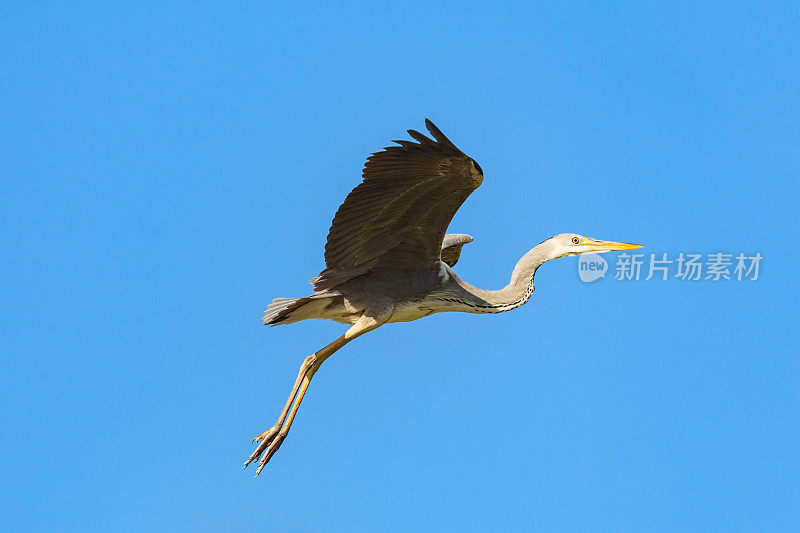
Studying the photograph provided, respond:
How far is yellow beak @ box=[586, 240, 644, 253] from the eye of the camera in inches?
375

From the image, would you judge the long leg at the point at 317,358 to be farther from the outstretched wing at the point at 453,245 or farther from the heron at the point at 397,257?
the outstretched wing at the point at 453,245

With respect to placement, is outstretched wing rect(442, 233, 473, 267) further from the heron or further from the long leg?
the long leg

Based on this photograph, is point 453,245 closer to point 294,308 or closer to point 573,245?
point 573,245

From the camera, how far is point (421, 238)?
8.48 metres

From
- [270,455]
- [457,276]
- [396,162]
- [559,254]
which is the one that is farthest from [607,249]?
[270,455]

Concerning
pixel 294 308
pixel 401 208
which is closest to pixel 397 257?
pixel 401 208

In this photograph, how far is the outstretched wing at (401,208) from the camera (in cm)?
755

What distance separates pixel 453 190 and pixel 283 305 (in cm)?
183

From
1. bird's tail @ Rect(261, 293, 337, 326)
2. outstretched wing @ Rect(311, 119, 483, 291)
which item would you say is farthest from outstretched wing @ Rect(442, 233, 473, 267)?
bird's tail @ Rect(261, 293, 337, 326)

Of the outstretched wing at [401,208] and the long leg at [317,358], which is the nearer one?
the outstretched wing at [401,208]

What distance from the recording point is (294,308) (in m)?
8.44

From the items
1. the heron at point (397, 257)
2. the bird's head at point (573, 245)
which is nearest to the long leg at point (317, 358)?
the heron at point (397, 257)

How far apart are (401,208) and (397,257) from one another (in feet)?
2.28

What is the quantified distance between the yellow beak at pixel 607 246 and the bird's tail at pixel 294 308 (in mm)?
2618
